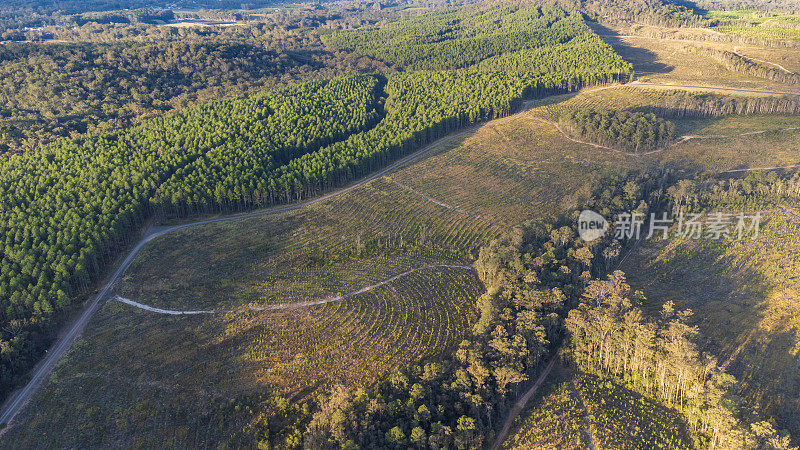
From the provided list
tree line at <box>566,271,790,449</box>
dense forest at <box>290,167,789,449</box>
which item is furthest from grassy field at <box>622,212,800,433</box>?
dense forest at <box>290,167,789,449</box>

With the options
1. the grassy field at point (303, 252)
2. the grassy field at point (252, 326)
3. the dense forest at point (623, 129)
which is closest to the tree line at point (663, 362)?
the grassy field at point (252, 326)

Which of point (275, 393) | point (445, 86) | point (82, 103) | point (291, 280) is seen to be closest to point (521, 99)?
point (445, 86)

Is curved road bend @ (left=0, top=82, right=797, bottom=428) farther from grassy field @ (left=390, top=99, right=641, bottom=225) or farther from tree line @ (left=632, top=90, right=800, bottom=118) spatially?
tree line @ (left=632, top=90, right=800, bottom=118)

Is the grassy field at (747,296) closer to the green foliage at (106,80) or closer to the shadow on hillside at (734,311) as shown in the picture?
the shadow on hillside at (734,311)

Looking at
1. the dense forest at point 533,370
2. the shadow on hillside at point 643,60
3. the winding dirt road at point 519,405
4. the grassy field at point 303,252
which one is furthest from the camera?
the shadow on hillside at point 643,60

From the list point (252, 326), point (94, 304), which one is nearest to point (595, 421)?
point (252, 326)

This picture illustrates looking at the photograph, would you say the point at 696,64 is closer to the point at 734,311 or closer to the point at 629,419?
the point at 734,311
